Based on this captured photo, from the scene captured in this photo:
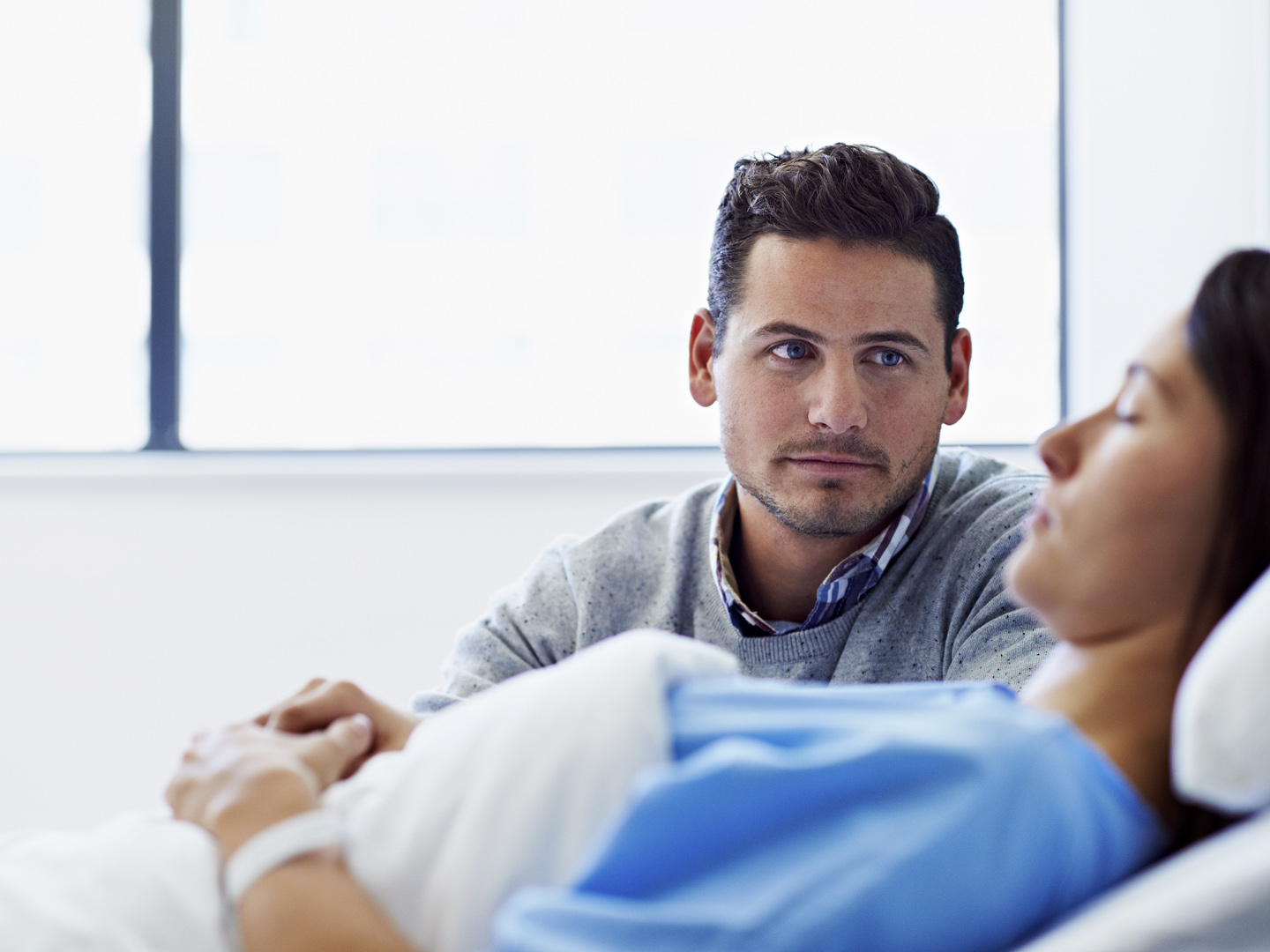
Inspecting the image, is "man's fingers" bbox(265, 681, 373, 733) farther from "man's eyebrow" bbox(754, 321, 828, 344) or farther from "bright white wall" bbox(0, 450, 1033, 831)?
"bright white wall" bbox(0, 450, 1033, 831)

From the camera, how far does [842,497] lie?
1.34 meters

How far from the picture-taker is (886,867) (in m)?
0.57

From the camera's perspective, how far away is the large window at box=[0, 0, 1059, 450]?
2551 mm

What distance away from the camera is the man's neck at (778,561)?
1.43 m

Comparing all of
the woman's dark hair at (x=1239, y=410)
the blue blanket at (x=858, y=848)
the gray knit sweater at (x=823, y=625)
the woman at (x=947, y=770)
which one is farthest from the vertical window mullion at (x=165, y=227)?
the woman's dark hair at (x=1239, y=410)

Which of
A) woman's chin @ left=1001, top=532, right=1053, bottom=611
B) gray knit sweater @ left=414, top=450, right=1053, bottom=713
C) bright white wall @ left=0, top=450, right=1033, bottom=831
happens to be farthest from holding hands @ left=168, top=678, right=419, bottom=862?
bright white wall @ left=0, top=450, right=1033, bottom=831

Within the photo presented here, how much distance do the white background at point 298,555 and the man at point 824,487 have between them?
0.97 metres

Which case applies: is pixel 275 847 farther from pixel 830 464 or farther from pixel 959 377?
pixel 959 377

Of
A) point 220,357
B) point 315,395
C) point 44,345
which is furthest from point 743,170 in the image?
point 44,345

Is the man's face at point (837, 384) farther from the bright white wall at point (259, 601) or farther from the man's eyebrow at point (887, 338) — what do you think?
the bright white wall at point (259, 601)

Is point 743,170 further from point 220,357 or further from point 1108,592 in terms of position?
point 220,357

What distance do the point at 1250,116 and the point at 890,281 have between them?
1530 mm

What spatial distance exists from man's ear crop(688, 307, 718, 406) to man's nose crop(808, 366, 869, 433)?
0.27m

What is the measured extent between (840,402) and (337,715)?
2.17 ft
